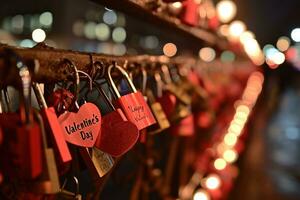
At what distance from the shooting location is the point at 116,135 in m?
0.75

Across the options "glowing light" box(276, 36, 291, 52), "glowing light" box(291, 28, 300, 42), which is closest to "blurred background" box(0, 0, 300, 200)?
"glowing light" box(276, 36, 291, 52)

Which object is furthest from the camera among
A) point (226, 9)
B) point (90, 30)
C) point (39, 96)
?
point (90, 30)

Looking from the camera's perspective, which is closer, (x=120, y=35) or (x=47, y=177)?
(x=47, y=177)

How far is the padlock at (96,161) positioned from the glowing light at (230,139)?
9.14 feet

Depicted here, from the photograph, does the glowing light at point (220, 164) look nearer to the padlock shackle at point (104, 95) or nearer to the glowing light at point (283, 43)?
the padlock shackle at point (104, 95)

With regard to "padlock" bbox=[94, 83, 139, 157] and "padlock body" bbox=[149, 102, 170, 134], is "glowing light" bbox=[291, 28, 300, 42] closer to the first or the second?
"padlock body" bbox=[149, 102, 170, 134]

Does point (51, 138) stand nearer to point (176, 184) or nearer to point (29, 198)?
point (29, 198)

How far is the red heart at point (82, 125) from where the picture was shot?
0.68 meters

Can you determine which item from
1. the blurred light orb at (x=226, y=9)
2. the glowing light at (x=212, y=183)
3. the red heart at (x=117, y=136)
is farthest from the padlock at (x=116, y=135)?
the blurred light orb at (x=226, y=9)

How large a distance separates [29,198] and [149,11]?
2.67 ft

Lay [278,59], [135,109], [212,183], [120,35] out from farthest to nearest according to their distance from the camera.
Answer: [278,59]
[120,35]
[212,183]
[135,109]

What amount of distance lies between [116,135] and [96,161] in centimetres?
6

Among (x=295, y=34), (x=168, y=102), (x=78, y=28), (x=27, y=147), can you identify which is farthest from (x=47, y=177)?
(x=295, y=34)

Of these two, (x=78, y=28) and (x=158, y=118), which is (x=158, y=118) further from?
(x=78, y=28)
